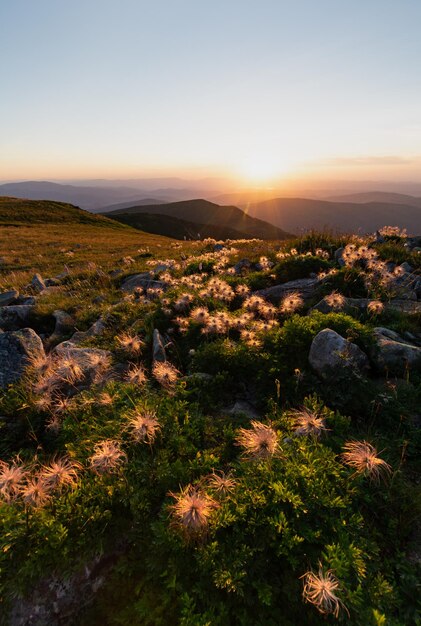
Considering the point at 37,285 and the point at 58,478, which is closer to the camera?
the point at 58,478

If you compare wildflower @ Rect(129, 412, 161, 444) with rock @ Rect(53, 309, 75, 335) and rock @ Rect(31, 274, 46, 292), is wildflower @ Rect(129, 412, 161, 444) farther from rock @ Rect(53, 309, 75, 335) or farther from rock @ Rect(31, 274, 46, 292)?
rock @ Rect(31, 274, 46, 292)

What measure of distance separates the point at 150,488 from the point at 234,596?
146cm

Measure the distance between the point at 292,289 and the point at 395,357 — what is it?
13.4 ft

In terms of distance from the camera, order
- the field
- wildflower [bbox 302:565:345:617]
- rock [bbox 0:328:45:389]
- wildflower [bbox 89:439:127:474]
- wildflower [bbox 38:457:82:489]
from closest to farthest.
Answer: wildflower [bbox 302:565:345:617] < the field < wildflower [bbox 38:457:82:489] < wildflower [bbox 89:439:127:474] < rock [bbox 0:328:45:389]

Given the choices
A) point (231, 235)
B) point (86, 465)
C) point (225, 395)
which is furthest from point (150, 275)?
point (231, 235)

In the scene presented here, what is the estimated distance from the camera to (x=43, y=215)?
68438 mm

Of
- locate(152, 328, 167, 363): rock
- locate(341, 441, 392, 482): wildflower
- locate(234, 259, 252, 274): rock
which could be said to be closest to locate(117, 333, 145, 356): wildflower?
locate(152, 328, 167, 363): rock

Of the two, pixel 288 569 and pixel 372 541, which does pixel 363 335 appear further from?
pixel 288 569

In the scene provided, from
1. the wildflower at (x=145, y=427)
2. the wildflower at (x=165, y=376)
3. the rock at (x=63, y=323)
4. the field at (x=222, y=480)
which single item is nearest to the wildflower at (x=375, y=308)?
the field at (x=222, y=480)

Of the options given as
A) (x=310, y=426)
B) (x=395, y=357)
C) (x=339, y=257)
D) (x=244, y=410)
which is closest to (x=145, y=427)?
(x=244, y=410)

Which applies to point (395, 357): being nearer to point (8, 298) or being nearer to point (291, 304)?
point (291, 304)

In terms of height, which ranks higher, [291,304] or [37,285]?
[291,304]

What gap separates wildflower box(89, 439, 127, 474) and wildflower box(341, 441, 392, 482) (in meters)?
2.76

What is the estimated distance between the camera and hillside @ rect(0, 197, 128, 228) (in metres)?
63.1
